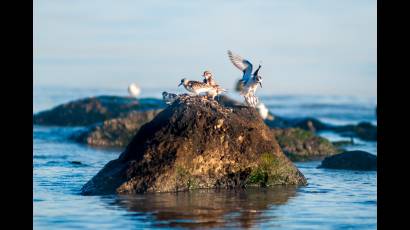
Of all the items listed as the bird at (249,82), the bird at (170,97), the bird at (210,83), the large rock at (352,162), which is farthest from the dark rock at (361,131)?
the bird at (170,97)

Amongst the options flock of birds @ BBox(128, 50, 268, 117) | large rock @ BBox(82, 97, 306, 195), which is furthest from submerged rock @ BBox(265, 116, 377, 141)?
large rock @ BBox(82, 97, 306, 195)

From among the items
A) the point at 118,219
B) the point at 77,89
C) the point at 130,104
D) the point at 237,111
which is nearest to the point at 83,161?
the point at 237,111

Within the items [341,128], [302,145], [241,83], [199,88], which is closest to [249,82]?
[241,83]

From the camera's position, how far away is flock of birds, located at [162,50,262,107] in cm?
1489

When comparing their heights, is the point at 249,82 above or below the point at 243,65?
below

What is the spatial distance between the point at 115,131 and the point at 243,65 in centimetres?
767

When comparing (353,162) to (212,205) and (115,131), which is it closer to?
(212,205)

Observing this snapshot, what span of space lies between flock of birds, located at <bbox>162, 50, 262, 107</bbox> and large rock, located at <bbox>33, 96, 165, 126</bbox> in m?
12.2

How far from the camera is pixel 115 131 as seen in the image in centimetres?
2320

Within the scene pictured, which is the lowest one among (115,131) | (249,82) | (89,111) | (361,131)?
(115,131)

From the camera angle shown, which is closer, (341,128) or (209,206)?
(209,206)

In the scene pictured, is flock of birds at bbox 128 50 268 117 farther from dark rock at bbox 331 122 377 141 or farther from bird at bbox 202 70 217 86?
dark rock at bbox 331 122 377 141

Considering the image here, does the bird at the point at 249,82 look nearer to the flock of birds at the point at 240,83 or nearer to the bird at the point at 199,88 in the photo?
the flock of birds at the point at 240,83
